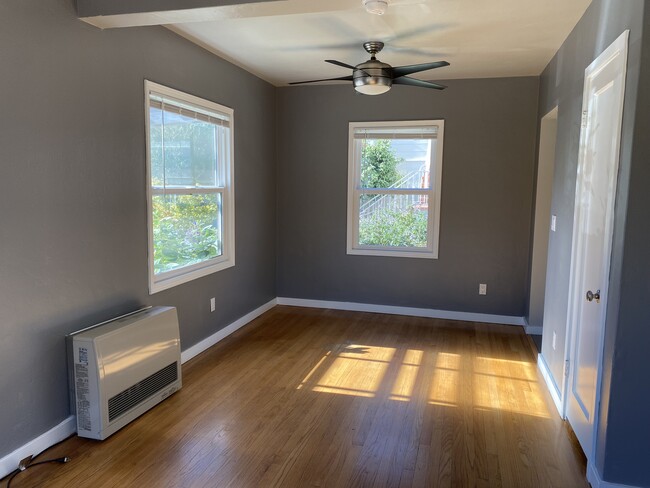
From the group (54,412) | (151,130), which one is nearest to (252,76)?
(151,130)

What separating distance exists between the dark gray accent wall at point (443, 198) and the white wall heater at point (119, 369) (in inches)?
99.9

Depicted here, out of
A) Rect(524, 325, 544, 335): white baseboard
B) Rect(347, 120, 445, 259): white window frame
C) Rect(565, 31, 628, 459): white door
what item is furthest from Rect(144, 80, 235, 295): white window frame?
Rect(524, 325, 544, 335): white baseboard

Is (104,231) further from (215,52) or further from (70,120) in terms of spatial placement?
(215,52)

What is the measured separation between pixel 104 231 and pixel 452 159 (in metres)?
3.42

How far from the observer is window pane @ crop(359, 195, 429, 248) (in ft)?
16.9

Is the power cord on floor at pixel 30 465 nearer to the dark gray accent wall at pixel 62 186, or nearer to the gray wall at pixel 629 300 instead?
the dark gray accent wall at pixel 62 186

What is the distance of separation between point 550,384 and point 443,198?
7.27 ft

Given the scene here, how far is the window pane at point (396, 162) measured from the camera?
5.07 metres

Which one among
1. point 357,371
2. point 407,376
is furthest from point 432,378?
point 357,371

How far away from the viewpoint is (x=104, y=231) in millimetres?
2867

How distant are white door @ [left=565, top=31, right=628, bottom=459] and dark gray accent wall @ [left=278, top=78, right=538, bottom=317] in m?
2.09

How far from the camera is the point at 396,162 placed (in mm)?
5152

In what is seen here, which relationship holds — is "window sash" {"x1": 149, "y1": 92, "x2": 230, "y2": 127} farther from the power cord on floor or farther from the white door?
the white door

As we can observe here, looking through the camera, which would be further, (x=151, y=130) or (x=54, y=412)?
(x=151, y=130)
